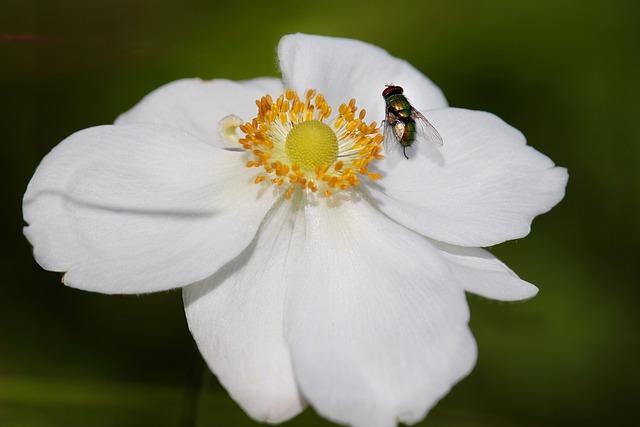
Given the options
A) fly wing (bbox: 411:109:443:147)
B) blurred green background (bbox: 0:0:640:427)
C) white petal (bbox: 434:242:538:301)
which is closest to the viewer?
white petal (bbox: 434:242:538:301)

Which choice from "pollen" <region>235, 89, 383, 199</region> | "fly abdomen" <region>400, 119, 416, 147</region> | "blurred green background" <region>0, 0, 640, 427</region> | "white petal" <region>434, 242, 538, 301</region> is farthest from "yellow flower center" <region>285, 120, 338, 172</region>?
"blurred green background" <region>0, 0, 640, 427</region>

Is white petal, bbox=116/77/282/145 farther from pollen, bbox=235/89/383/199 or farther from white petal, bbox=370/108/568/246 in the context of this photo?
white petal, bbox=370/108/568/246

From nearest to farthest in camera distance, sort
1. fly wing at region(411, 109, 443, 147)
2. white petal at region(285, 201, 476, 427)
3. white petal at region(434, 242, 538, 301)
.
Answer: white petal at region(285, 201, 476, 427) → white petal at region(434, 242, 538, 301) → fly wing at region(411, 109, 443, 147)

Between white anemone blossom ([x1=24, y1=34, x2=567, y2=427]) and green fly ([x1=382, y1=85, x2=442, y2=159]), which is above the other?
green fly ([x1=382, y1=85, x2=442, y2=159])

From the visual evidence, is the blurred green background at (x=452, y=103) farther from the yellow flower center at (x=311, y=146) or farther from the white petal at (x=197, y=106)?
the yellow flower center at (x=311, y=146)

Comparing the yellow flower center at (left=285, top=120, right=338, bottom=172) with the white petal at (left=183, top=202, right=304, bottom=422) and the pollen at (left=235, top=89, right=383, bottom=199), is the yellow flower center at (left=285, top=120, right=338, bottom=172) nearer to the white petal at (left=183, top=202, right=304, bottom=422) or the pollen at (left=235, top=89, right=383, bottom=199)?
the pollen at (left=235, top=89, right=383, bottom=199)

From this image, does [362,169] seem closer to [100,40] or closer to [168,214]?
[168,214]

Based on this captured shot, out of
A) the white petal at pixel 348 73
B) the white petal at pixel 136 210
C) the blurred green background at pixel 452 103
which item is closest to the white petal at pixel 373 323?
the white petal at pixel 136 210

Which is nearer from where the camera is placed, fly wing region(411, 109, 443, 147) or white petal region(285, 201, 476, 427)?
white petal region(285, 201, 476, 427)
